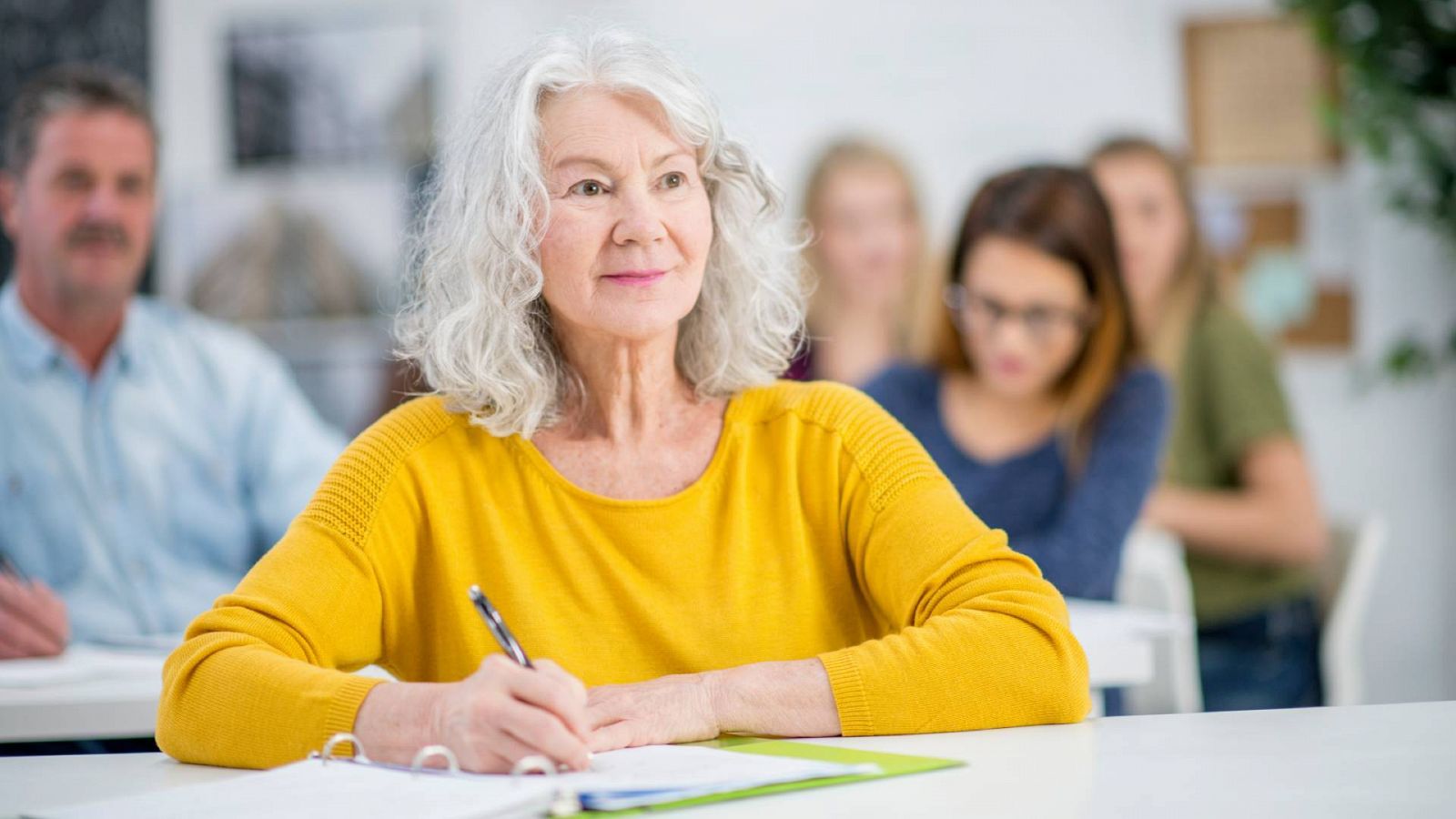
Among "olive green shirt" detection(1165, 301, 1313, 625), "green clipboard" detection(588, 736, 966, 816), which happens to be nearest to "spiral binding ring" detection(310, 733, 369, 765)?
"green clipboard" detection(588, 736, 966, 816)

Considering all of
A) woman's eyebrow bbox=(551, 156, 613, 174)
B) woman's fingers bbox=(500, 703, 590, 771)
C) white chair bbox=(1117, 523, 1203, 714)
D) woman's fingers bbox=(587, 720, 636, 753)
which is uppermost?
woman's eyebrow bbox=(551, 156, 613, 174)

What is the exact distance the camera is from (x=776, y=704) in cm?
131

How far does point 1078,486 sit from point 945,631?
1.31 m

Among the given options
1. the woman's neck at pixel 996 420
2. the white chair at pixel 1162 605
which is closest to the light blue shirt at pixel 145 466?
the woman's neck at pixel 996 420

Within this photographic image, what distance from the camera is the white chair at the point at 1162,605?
9.57 feet

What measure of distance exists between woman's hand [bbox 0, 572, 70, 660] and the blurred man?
30.3 inches

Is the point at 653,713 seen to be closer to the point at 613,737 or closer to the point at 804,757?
the point at 613,737

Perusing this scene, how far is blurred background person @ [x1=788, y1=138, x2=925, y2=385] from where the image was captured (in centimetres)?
438

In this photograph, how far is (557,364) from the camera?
1.68m

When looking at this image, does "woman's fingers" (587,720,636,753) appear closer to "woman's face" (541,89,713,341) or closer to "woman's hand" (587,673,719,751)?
"woman's hand" (587,673,719,751)

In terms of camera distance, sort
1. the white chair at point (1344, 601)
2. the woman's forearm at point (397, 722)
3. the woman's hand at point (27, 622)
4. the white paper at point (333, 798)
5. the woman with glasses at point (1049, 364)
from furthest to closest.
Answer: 1. the white chair at point (1344, 601)
2. the woman with glasses at point (1049, 364)
3. the woman's hand at point (27, 622)
4. the woman's forearm at point (397, 722)
5. the white paper at point (333, 798)

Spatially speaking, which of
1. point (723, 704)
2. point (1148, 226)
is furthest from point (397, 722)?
point (1148, 226)

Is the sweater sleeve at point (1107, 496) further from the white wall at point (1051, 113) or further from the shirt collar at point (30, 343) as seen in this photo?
the white wall at point (1051, 113)

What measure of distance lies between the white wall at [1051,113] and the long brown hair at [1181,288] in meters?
0.64
